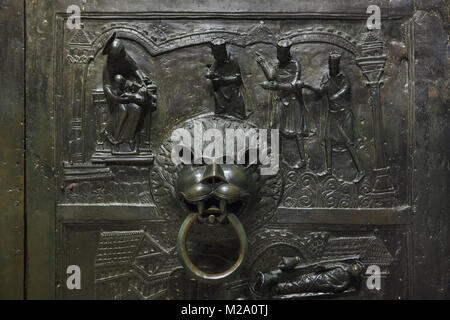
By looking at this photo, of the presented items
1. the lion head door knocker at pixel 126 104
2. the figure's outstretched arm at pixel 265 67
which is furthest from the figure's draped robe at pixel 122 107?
the figure's outstretched arm at pixel 265 67

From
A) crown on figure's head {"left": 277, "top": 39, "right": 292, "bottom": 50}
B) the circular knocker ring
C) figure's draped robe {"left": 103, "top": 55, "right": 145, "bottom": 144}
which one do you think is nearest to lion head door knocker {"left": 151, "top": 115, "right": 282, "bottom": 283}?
the circular knocker ring

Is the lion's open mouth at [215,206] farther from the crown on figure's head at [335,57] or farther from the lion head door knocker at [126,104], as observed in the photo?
the crown on figure's head at [335,57]

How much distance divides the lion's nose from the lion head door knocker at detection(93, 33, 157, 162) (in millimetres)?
251

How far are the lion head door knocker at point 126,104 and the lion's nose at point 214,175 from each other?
0.25 meters

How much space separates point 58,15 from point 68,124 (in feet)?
1.01

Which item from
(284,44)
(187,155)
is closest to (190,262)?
(187,155)

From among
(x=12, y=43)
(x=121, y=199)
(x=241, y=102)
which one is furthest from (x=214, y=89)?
(x=12, y=43)

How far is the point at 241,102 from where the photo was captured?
1455 millimetres

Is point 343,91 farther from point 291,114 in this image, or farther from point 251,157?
point 251,157

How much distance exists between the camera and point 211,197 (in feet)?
4.22

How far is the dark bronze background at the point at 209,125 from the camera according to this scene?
1.44 meters

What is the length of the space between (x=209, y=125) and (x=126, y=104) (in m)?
0.24
